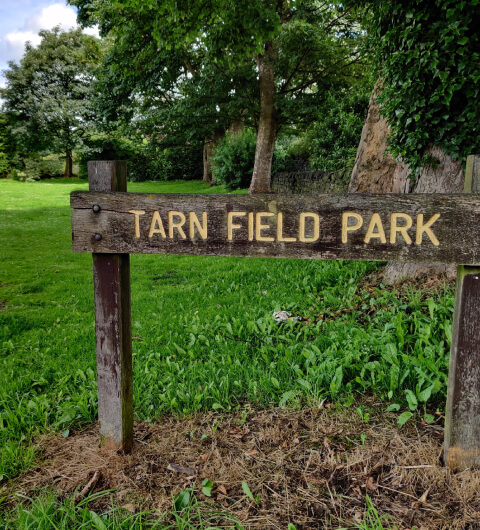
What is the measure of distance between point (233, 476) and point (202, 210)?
150 cm

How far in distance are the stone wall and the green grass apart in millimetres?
3949

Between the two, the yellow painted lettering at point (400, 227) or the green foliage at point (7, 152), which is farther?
the green foliage at point (7, 152)

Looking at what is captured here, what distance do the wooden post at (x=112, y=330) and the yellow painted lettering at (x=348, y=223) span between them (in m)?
1.23

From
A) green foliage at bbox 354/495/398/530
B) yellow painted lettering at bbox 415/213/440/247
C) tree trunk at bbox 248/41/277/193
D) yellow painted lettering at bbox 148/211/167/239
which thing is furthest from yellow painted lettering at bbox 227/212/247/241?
tree trunk at bbox 248/41/277/193

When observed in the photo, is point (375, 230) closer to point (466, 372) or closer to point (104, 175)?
point (466, 372)

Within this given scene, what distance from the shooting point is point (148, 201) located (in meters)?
2.28

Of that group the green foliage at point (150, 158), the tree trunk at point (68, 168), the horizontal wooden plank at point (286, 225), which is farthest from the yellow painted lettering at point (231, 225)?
the tree trunk at point (68, 168)

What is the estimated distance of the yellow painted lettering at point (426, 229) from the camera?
79.3 inches

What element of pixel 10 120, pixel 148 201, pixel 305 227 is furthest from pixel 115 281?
pixel 10 120

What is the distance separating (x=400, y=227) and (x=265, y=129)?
13424 millimetres

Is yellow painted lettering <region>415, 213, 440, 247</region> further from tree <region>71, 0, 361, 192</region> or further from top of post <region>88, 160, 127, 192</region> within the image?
tree <region>71, 0, 361, 192</region>

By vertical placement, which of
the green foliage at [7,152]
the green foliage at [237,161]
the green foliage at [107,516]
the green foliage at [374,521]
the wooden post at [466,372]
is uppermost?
the green foliage at [7,152]

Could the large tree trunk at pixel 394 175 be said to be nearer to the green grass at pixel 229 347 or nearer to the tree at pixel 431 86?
the tree at pixel 431 86

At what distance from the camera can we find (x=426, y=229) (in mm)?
2021
